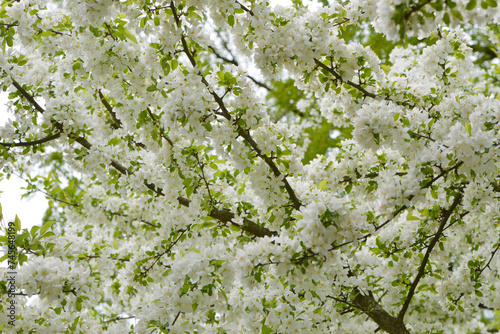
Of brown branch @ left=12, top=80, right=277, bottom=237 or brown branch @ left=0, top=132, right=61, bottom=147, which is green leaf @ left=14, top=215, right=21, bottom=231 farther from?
brown branch @ left=12, top=80, right=277, bottom=237

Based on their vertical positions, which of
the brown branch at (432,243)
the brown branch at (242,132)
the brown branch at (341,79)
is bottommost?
the brown branch at (432,243)

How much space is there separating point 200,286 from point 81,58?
2667mm

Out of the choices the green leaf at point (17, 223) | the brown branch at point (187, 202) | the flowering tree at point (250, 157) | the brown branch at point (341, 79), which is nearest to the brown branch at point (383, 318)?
the flowering tree at point (250, 157)

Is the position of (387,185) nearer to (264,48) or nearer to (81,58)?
(264,48)

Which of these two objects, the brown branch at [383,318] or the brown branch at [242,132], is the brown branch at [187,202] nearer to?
the brown branch at [242,132]

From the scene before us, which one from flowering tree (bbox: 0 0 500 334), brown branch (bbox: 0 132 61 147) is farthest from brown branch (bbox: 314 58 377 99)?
brown branch (bbox: 0 132 61 147)

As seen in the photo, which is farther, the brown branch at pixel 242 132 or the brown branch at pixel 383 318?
the brown branch at pixel 383 318

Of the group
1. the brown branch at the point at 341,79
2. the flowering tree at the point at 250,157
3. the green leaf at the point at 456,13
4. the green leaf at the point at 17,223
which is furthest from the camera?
the brown branch at the point at 341,79

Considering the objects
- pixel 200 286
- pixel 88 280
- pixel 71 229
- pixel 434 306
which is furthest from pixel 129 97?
pixel 434 306

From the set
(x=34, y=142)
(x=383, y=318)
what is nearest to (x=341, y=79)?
(x=383, y=318)

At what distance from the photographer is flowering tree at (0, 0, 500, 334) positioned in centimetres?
261

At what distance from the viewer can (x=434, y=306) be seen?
617 centimetres

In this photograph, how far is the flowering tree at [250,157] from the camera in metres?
2.61

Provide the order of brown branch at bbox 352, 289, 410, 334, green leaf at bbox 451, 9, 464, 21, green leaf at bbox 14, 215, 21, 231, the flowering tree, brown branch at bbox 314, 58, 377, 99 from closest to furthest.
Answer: green leaf at bbox 451, 9, 464, 21
the flowering tree
green leaf at bbox 14, 215, 21, 231
brown branch at bbox 314, 58, 377, 99
brown branch at bbox 352, 289, 410, 334
